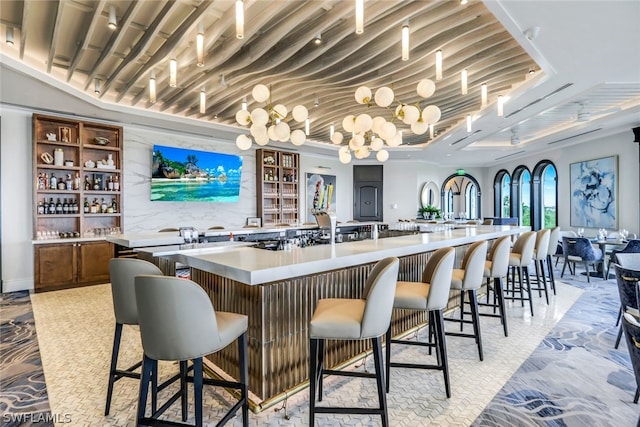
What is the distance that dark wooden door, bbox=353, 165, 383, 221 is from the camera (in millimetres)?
10992

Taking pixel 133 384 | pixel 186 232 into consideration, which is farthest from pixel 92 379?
pixel 186 232

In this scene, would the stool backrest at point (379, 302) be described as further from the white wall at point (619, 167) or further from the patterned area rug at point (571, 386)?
the white wall at point (619, 167)

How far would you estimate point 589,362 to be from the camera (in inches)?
112

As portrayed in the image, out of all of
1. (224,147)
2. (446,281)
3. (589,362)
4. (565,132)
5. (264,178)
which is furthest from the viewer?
(264,178)

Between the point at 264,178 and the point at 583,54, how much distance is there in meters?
6.57

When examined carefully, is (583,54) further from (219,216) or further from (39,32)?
(219,216)

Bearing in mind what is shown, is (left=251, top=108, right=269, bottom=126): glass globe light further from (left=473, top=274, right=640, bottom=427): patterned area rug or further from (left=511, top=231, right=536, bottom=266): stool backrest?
(left=511, top=231, right=536, bottom=266): stool backrest

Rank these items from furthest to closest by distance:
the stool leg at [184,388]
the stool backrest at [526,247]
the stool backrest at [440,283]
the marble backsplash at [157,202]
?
the marble backsplash at [157,202] < the stool backrest at [526,247] < the stool backrest at [440,283] < the stool leg at [184,388]

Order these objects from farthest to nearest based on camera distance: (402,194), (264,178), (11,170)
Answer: (402,194), (264,178), (11,170)

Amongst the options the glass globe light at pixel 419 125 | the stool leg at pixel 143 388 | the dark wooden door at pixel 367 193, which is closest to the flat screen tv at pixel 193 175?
the dark wooden door at pixel 367 193

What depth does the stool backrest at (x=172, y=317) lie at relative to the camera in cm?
154

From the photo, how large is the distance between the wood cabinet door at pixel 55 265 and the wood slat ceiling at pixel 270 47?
105 inches

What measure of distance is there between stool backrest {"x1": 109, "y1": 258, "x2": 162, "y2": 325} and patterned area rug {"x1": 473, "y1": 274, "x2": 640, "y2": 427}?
2.32m

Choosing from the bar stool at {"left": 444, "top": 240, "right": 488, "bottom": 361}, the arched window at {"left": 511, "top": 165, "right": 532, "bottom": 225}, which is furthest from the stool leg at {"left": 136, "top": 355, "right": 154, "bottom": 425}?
the arched window at {"left": 511, "top": 165, "right": 532, "bottom": 225}
